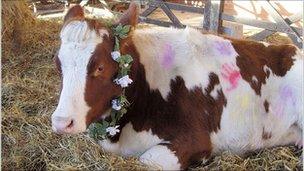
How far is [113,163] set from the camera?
3463mm

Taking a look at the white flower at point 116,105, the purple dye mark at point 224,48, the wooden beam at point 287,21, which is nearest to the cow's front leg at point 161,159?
the white flower at point 116,105

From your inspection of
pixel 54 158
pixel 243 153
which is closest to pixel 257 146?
pixel 243 153

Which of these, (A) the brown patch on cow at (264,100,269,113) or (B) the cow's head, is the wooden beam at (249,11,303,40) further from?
(B) the cow's head

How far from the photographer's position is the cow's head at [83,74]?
3135 millimetres

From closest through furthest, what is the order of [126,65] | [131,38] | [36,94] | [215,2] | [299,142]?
[126,65], [131,38], [299,142], [36,94], [215,2]

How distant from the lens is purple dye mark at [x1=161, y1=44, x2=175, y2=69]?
3.84 metres

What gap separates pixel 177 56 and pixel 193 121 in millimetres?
581

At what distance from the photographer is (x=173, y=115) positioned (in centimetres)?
372

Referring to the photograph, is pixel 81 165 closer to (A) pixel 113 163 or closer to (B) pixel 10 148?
(A) pixel 113 163

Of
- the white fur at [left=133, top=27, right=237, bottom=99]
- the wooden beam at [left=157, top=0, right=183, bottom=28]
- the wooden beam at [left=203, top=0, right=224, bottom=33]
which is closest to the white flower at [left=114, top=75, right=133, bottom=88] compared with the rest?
the white fur at [left=133, top=27, right=237, bottom=99]

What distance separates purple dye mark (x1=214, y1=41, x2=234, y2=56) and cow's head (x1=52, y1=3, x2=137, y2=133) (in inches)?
44.1

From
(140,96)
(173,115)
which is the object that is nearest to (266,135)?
(173,115)

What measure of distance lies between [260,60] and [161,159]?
140 centimetres

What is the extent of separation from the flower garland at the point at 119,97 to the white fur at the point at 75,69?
21cm
